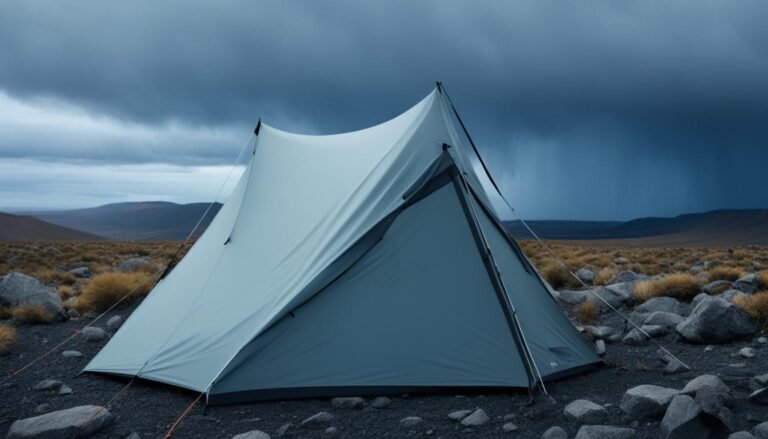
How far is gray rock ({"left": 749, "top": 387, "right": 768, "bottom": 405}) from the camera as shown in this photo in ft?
19.4

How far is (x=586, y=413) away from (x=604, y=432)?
63 cm

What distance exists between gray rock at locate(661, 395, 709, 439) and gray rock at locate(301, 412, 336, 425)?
3334mm

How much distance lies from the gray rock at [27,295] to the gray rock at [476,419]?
957 cm

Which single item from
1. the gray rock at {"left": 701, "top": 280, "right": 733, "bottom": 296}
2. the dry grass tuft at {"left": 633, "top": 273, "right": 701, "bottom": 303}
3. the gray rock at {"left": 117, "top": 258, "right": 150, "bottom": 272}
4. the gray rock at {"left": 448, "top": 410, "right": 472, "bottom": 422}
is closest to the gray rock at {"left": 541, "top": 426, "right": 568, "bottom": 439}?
the gray rock at {"left": 448, "top": 410, "right": 472, "bottom": 422}

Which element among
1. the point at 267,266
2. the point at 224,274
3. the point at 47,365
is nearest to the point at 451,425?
the point at 267,266

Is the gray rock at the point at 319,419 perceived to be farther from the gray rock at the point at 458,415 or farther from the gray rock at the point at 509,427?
the gray rock at the point at 509,427

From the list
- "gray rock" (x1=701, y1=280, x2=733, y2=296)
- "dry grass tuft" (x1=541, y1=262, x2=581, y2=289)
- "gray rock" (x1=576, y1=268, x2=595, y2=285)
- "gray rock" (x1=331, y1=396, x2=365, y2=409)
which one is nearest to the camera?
"gray rock" (x1=331, y1=396, x2=365, y2=409)

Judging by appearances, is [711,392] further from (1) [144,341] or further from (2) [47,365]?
(2) [47,365]

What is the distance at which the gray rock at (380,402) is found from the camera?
21.8ft

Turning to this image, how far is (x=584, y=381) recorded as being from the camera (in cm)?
743

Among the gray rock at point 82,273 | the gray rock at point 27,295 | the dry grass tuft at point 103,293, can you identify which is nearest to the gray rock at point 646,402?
the dry grass tuft at point 103,293

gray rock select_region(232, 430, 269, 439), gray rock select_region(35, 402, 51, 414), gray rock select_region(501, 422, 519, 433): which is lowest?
gray rock select_region(35, 402, 51, 414)

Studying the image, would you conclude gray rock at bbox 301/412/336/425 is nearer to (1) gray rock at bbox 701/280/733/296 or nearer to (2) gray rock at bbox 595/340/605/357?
(2) gray rock at bbox 595/340/605/357

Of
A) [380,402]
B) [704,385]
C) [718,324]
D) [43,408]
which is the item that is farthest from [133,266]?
[704,385]
